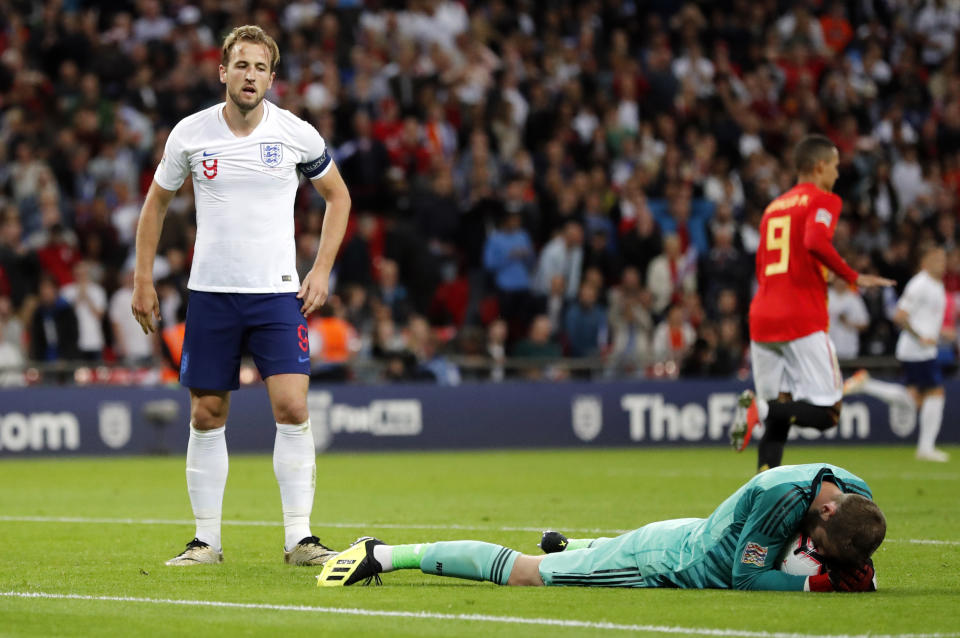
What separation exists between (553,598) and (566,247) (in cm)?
1404

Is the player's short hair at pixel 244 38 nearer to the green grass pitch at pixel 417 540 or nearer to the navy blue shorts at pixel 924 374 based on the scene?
the green grass pitch at pixel 417 540

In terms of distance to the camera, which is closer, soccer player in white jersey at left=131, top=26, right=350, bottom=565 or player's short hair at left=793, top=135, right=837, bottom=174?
soccer player in white jersey at left=131, top=26, right=350, bottom=565

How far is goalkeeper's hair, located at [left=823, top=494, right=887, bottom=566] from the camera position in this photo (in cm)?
603

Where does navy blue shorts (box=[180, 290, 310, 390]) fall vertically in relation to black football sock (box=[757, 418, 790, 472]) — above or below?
above

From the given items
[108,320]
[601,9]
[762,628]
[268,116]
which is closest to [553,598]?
[762,628]

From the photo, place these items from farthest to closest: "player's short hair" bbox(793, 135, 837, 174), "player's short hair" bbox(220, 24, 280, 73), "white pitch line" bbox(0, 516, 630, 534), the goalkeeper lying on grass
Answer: "player's short hair" bbox(793, 135, 837, 174)
"white pitch line" bbox(0, 516, 630, 534)
"player's short hair" bbox(220, 24, 280, 73)
the goalkeeper lying on grass

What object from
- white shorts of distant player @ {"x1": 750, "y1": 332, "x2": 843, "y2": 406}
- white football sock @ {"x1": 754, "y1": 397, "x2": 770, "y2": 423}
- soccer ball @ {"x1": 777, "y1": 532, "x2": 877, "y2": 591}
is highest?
white shorts of distant player @ {"x1": 750, "y1": 332, "x2": 843, "y2": 406}

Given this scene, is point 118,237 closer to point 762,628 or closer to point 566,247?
point 566,247

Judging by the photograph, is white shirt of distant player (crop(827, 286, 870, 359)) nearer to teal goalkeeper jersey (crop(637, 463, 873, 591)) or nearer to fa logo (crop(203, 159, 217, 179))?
fa logo (crop(203, 159, 217, 179))

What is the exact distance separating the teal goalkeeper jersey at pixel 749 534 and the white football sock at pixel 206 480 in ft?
8.10

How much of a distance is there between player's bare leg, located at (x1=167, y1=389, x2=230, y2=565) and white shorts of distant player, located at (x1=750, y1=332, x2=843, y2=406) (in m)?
4.47

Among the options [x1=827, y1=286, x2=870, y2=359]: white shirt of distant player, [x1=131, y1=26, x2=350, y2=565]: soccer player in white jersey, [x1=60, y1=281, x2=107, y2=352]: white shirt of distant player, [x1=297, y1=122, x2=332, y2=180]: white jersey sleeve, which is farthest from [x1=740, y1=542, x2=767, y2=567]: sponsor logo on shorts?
[x1=827, y1=286, x2=870, y2=359]: white shirt of distant player

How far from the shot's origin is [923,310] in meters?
17.2

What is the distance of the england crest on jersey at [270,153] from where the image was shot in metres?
7.78
